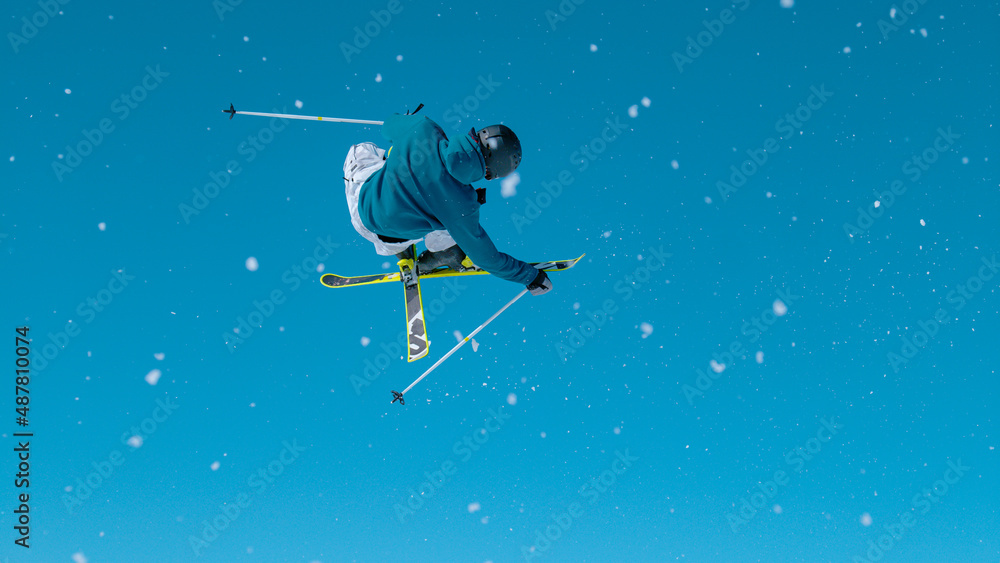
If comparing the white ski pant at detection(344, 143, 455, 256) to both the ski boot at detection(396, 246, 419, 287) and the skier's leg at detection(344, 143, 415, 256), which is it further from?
the ski boot at detection(396, 246, 419, 287)

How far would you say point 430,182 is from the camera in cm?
251

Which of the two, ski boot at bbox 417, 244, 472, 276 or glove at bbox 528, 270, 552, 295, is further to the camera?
ski boot at bbox 417, 244, 472, 276

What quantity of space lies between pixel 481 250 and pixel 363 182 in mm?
624

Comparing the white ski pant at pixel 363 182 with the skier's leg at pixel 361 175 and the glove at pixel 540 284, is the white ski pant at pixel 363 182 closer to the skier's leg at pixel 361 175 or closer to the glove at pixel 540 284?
the skier's leg at pixel 361 175

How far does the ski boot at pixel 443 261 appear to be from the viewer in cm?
334

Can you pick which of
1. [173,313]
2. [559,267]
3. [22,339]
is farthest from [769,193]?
[22,339]

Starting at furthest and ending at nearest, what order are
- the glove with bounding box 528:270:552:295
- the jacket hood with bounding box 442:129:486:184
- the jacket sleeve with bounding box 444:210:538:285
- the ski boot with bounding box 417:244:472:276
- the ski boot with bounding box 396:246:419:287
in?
the ski boot with bounding box 396:246:419:287, the ski boot with bounding box 417:244:472:276, the glove with bounding box 528:270:552:295, the jacket sleeve with bounding box 444:210:538:285, the jacket hood with bounding box 442:129:486:184

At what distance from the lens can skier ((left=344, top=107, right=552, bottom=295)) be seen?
8.05 ft

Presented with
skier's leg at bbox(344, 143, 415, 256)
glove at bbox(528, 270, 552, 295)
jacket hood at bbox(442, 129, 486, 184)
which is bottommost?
glove at bbox(528, 270, 552, 295)

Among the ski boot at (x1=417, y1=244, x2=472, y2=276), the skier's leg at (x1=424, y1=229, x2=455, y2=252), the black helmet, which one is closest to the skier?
the black helmet

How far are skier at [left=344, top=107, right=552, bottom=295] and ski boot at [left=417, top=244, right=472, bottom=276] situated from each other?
35 cm

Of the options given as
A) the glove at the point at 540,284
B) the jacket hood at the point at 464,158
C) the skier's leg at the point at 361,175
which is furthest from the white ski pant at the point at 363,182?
the jacket hood at the point at 464,158

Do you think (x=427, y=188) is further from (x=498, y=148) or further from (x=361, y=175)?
(x=361, y=175)

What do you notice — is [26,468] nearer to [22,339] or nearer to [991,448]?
[22,339]
